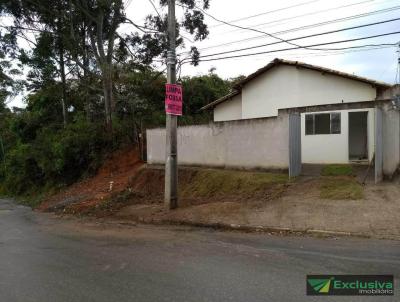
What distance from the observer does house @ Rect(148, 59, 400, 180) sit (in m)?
12.6

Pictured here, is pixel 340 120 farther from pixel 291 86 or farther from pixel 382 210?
pixel 382 210

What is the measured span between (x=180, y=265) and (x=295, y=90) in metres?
13.5

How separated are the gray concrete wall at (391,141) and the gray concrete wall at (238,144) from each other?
3078 millimetres

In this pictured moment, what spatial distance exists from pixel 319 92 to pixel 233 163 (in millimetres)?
5493

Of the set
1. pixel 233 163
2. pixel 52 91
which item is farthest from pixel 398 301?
pixel 52 91

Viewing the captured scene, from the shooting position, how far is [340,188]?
38.6 feet

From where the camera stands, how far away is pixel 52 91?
95.9 feet

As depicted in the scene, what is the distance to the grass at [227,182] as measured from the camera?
1330 centimetres

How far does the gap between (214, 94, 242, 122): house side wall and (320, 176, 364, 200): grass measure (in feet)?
31.5

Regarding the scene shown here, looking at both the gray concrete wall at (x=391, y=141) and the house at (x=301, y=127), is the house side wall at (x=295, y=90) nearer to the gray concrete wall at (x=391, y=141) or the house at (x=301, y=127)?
the house at (x=301, y=127)

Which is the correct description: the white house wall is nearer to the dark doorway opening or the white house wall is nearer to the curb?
the dark doorway opening

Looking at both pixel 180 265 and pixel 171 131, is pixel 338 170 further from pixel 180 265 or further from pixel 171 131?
pixel 180 265

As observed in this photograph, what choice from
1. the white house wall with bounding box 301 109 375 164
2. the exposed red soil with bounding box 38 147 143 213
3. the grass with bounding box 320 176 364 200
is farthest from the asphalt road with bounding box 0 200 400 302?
the white house wall with bounding box 301 109 375 164

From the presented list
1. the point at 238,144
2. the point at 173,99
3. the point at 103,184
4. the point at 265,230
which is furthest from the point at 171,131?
the point at 103,184
